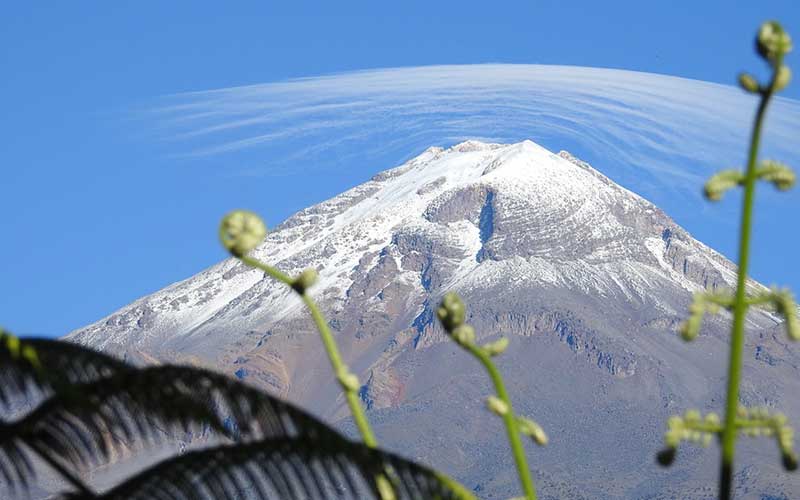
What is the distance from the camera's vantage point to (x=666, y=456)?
514cm

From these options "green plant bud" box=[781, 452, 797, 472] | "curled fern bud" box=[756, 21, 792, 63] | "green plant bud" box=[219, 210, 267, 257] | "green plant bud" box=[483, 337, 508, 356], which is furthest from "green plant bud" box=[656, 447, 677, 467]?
"green plant bud" box=[219, 210, 267, 257]

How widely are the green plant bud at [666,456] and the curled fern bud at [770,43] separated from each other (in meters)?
1.33

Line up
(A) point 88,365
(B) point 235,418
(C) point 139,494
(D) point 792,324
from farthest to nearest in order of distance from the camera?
(A) point 88,365
(C) point 139,494
(B) point 235,418
(D) point 792,324

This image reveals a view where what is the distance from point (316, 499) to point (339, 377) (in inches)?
18.5

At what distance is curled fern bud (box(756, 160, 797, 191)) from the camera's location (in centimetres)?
531

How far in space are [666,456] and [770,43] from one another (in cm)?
141

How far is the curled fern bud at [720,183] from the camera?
17.2 feet

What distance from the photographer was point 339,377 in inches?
222

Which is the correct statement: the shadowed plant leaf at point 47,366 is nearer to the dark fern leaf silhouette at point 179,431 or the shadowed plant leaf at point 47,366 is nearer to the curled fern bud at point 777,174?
the dark fern leaf silhouette at point 179,431

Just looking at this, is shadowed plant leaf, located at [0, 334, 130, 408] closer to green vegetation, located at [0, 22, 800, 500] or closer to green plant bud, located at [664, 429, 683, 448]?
green vegetation, located at [0, 22, 800, 500]

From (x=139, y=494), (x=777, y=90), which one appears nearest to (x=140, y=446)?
(x=139, y=494)

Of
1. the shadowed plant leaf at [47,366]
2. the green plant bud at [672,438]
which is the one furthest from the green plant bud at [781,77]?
the shadowed plant leaf at [47,366]

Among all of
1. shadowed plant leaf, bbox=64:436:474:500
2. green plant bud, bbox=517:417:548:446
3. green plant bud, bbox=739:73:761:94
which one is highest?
green plant bud, bbox=739:73:761:94

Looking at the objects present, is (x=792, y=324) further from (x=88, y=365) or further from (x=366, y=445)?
(x=88, y=365)
